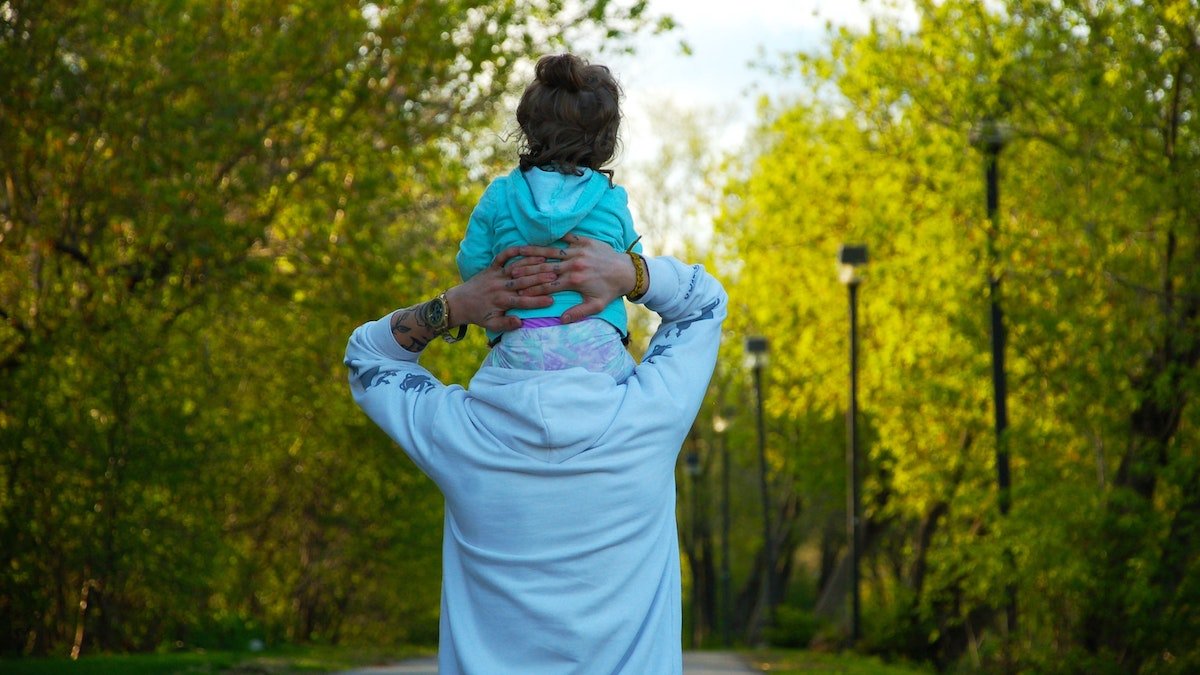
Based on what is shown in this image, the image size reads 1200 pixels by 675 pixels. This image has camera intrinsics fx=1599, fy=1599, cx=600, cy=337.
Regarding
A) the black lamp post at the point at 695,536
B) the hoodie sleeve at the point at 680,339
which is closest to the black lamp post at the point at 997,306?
the hoodie sleeve at the point at 680,339

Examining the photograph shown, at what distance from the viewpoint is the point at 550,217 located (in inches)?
128

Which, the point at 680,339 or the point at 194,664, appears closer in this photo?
the point at 680,339

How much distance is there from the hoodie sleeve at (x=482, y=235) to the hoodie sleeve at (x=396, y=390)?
225mm

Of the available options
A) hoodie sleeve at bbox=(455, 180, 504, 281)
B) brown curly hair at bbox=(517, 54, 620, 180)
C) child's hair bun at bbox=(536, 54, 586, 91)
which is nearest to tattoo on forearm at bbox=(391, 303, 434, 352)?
hoodie sleeve at bbox=(455, 180, 504, 281)

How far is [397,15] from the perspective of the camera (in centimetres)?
1755

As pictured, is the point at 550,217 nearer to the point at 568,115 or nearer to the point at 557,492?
the point at 568,115

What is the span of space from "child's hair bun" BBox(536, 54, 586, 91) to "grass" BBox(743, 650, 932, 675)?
47.3 feet

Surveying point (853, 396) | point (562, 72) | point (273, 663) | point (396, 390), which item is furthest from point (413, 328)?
point (853, 396)

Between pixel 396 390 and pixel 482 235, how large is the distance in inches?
15.1

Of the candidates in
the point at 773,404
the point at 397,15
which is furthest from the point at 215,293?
the point at 773,404

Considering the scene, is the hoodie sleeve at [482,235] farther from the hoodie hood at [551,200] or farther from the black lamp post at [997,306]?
the black lamp post at [997,306]

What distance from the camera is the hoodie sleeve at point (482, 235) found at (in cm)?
339

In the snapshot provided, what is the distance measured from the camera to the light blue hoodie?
10.8 feet

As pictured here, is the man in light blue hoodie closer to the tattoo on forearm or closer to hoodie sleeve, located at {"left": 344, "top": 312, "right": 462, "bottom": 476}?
hoodie sleeve, located at {"left": 344, "top": 312, "right": 462, "bottom": 476}
